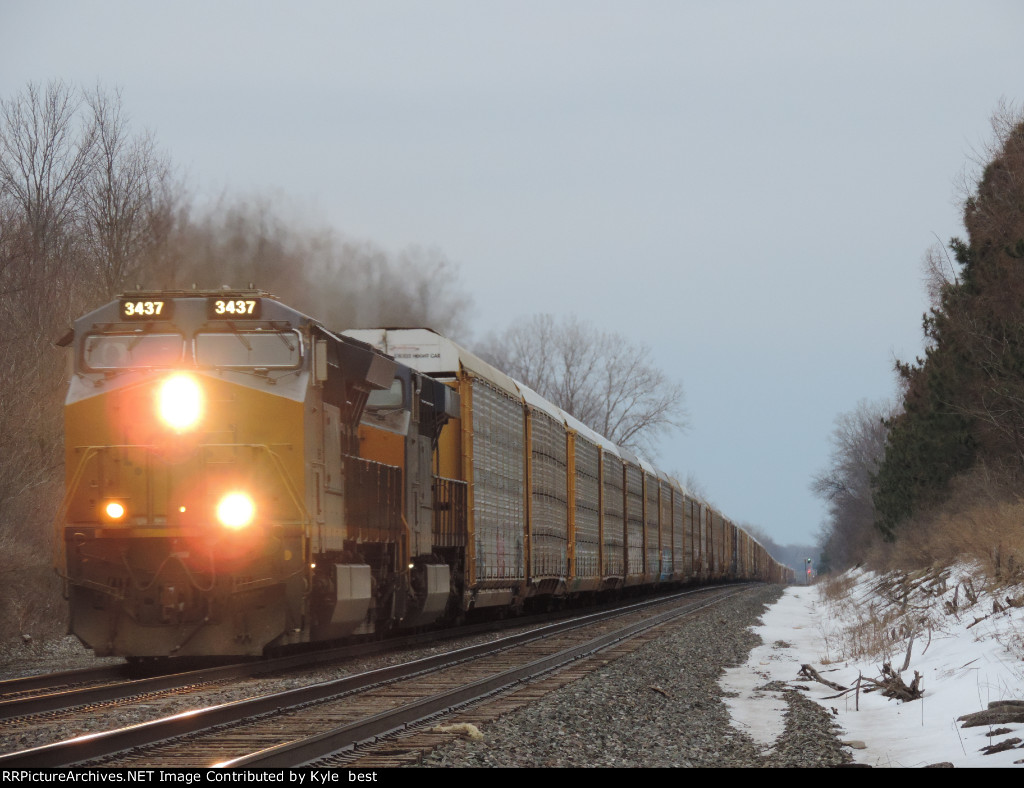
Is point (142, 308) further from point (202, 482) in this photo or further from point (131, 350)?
point (202, 482)

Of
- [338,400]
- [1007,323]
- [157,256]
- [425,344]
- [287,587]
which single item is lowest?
[287,587]

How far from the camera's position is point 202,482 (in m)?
10.3

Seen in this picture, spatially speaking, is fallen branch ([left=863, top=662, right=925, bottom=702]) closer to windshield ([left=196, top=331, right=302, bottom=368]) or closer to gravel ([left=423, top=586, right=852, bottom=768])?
gravel ([left=423, top=586, right=852, bottom=768])

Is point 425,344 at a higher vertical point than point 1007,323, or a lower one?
lower

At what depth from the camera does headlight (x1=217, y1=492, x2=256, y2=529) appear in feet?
33.5

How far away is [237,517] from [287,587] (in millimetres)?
775

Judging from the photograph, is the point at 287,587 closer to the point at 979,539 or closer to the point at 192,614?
the point at 192,614

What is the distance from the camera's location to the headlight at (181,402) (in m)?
10.5

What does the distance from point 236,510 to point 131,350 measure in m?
1.95

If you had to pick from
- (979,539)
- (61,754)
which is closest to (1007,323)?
(979,539)

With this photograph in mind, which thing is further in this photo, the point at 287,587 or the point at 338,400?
the point at 338,400

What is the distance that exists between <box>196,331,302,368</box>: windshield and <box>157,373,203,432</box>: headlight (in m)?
0.26

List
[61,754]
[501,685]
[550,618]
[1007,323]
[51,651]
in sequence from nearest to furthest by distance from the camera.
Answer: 1. [61,754]
2. [501,685]
3. [51,651]
4. [550,618]
5. [1007,323]

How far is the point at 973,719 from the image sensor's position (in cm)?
738
